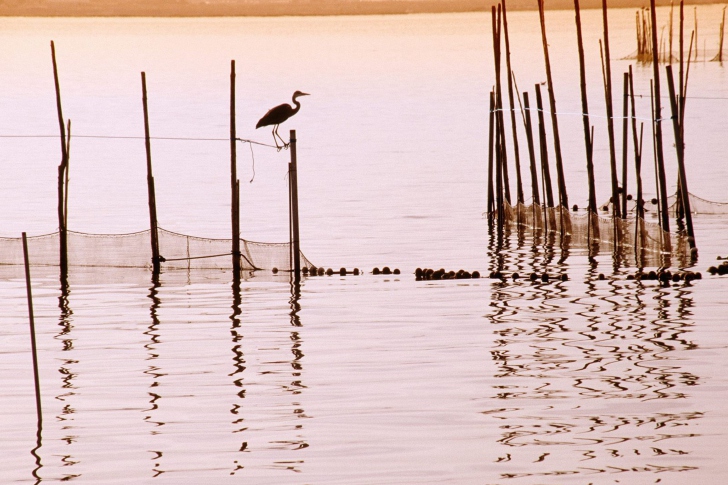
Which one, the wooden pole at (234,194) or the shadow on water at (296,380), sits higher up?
the wooden pole at (234,194)

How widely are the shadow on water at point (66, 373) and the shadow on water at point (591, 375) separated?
3.44 m

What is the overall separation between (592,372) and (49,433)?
17.4ft

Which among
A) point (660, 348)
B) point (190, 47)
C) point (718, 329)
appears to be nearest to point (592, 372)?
point (660, 348)

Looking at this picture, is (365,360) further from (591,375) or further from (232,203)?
(232,203)

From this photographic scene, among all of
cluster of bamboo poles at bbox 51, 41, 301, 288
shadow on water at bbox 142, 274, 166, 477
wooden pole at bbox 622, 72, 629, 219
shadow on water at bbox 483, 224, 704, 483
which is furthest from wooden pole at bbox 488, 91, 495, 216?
shadow on water at bbox 142, 274, 166, 477

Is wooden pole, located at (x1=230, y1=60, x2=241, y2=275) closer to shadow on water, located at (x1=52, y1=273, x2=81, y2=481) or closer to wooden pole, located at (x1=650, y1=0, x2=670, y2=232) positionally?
shadow on water, located at (x1=52, y1=273, x2=81, y2=481)

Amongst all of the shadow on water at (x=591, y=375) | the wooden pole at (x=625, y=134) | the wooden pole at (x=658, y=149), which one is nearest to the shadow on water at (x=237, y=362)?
the shadow on water at (x=591, y=375)

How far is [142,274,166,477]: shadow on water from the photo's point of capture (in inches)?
→ 403

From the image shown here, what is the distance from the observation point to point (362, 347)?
14266 mm

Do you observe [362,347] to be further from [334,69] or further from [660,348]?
[334,69]

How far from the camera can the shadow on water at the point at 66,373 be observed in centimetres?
1055

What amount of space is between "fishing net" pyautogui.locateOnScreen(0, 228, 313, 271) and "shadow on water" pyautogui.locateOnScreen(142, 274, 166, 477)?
767 millimetres

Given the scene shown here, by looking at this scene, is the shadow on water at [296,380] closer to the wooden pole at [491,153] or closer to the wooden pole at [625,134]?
the wooden pole at [491,153]

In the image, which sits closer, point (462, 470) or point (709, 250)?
point (462, 470)
